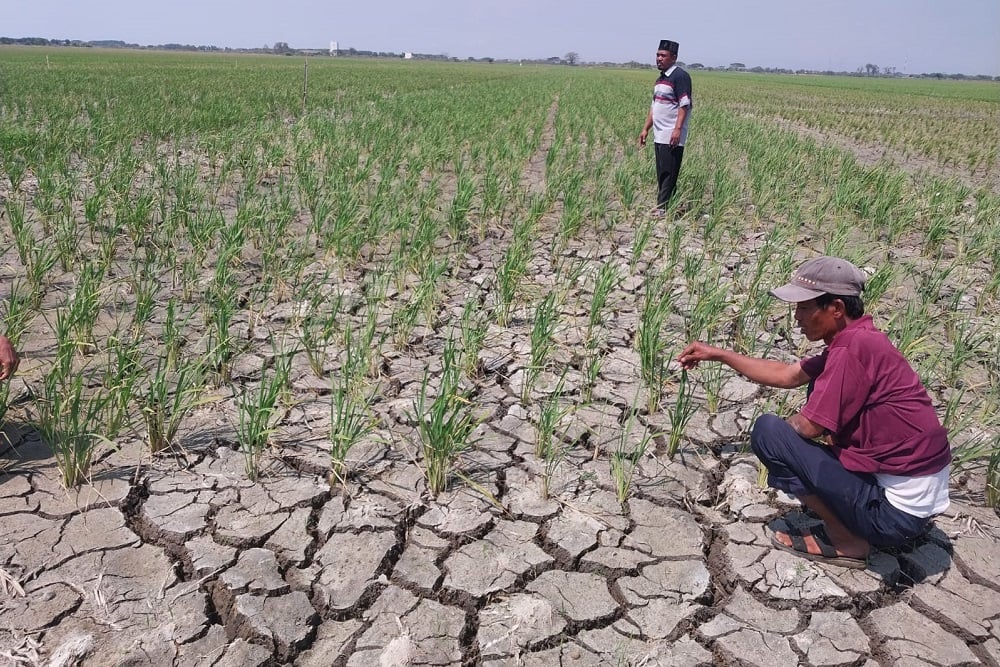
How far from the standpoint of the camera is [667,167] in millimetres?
5441

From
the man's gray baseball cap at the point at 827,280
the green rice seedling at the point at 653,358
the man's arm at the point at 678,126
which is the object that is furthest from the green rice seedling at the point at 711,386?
the man's arm at the point at 678,126

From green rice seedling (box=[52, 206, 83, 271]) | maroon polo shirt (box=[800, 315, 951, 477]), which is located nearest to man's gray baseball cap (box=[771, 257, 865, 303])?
maroon polo shirt (box=[800, 315, 951, 477])

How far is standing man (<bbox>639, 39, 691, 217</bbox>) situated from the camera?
511 centimetres

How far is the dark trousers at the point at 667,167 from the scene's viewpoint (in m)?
5.39

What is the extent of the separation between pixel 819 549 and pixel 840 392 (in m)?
0.51

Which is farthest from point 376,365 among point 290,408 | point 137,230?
point 137,230

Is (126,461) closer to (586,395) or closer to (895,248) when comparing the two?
(586,395)

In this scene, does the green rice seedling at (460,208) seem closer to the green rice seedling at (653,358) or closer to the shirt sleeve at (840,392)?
the green rice seedling at (653,358)

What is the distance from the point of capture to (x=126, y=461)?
2256mm

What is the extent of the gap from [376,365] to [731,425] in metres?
1.45

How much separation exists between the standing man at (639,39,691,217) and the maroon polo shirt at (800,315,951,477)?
3.64m

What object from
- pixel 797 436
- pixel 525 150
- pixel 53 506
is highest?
pixel 525 150

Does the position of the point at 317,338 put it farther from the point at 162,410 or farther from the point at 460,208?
the point at 460,208

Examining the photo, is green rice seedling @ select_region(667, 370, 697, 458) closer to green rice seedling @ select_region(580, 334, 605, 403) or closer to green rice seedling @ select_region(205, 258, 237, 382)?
green rice seedling @ select_region(580, 334, 605, 403)
